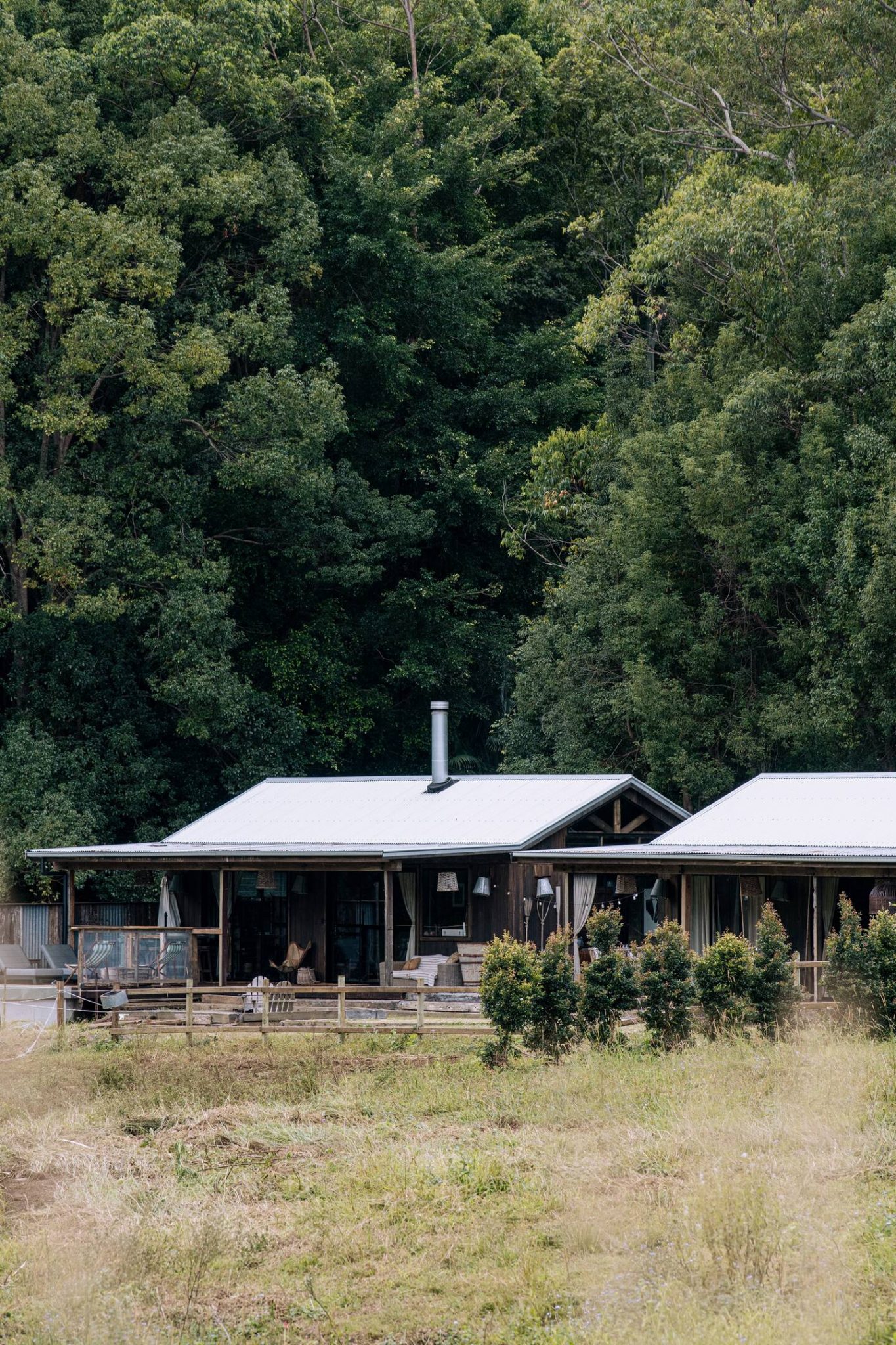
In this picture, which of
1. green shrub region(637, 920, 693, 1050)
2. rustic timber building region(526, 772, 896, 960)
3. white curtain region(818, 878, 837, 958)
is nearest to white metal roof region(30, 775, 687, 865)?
rustic timber building region(526, 772, 896, 960)

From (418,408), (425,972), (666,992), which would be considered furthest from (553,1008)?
(418,408)

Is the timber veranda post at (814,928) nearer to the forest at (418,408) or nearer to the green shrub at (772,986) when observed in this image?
the green shrub at (772,986)

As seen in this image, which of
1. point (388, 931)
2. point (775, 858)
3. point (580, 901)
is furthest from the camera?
point (580, 901)

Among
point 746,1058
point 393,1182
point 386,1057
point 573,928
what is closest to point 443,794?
point 573,928

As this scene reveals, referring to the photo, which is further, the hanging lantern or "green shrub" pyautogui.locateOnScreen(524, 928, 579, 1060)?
the hanging lantern

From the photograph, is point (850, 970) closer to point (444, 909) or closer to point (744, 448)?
point (444, 909)

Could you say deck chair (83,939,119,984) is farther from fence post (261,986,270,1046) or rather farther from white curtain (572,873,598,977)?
white curtain (572,873,598,977)

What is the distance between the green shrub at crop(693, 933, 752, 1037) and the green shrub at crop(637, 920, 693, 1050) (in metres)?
0.17

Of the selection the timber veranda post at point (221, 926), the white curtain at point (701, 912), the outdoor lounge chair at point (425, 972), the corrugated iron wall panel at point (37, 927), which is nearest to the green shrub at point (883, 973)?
the white curtain at point (701, 912)

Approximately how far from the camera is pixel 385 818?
28.2m

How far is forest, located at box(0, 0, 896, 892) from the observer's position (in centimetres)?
3438

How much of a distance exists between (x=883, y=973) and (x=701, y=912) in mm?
7112

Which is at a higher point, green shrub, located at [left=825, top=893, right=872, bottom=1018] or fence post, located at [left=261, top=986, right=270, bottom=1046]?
green shrub, located at [left=825, top=893, right=872, bottom=1018]

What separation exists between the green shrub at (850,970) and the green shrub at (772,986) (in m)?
0.46
